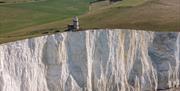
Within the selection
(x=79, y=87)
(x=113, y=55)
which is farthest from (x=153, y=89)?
(x=79, y=87)

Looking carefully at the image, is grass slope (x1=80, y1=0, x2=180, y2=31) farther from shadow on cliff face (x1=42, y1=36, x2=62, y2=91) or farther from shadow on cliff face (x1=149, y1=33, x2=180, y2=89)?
shadow on cliff face (x1=42, y1=36, x2=62, y2=91)

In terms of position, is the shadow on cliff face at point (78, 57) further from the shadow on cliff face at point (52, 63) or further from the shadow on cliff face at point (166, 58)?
the shadow on cliff face at point (166, 58)

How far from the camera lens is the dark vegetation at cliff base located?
6219cm

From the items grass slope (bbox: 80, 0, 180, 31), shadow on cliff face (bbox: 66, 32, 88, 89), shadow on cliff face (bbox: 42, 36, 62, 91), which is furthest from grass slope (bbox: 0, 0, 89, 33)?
shadow on cliff face (bbox: 42, 36, 62, 91)

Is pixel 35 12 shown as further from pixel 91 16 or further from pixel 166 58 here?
pixel 166 58

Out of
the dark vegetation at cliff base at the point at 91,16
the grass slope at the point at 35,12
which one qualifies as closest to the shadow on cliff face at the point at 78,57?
the dark vegetation at cliff base at the point at 91,16

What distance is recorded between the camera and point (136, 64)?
177 ft

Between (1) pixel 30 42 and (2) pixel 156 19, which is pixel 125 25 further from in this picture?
(1) pixel 30 42

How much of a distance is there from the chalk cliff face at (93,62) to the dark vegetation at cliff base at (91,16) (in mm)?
4854

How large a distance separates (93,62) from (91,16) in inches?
897

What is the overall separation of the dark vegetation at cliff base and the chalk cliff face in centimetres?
485

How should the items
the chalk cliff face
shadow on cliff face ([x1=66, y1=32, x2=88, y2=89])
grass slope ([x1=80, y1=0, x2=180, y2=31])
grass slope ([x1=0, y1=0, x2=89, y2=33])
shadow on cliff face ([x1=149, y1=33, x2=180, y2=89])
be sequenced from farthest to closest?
grass slope ([x1=0, y1=0, x2=89, y2=33])
grass slope ([x1=80, y1=0, x2=180, y2=31])
shadow on cliff face ([x1=149, y1=33, x2=180, y2=89])
shadow on cliff face ([x1=66, y1=32, x2=88, y2=89])
the chalk cliff face

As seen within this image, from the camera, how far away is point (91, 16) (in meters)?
70.2

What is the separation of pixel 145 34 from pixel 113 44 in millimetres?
6829
